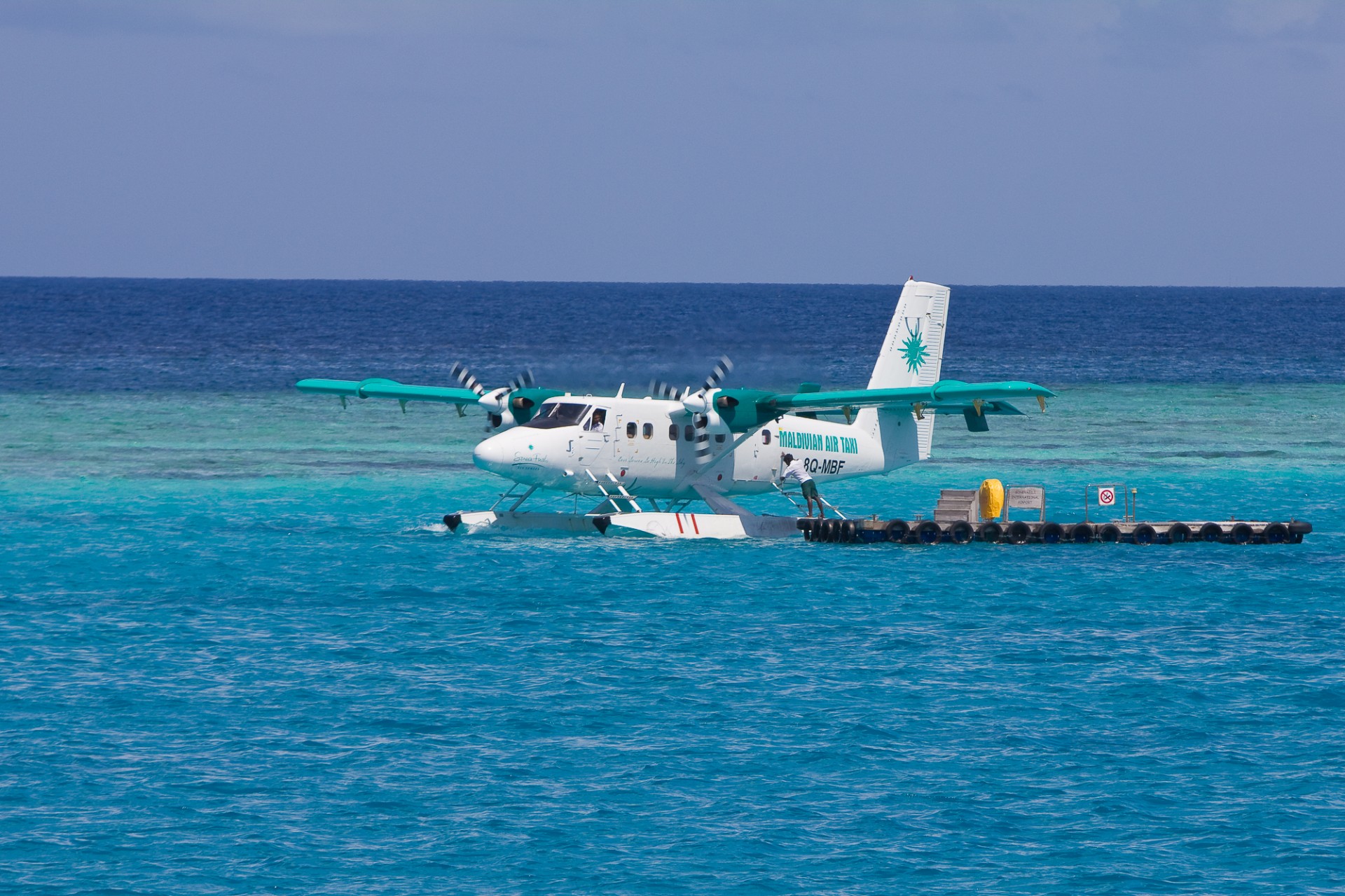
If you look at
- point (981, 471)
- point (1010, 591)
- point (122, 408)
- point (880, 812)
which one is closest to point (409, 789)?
point (880, 812)

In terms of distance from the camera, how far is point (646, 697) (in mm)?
21094

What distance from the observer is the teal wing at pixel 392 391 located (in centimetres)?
3744

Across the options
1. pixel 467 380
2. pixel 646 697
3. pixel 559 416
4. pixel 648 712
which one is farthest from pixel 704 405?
pixel 648 712

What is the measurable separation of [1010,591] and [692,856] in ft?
48.3

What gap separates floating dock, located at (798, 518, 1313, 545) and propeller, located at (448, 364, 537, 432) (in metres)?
7.26

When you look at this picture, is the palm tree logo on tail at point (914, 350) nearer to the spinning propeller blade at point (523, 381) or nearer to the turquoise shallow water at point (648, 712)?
the turquoise shallow water at point (648, 712)

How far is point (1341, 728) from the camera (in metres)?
19.7

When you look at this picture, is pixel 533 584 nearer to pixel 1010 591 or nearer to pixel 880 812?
pixel 1010 591

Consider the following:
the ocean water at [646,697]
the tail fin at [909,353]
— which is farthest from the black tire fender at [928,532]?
the tail fin at [909,353]

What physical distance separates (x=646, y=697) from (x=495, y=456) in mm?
12441

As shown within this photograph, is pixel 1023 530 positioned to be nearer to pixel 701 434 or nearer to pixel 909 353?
pixel 909 353

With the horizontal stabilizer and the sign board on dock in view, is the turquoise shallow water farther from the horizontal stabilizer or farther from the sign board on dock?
the horizontal stabilizer

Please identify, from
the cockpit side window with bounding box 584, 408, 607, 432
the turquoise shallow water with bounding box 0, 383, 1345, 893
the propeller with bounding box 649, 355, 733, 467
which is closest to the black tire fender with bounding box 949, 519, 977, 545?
the turquoise shallow water with bounding box 0, 383, 1345, 893

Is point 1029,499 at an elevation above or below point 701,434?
below
